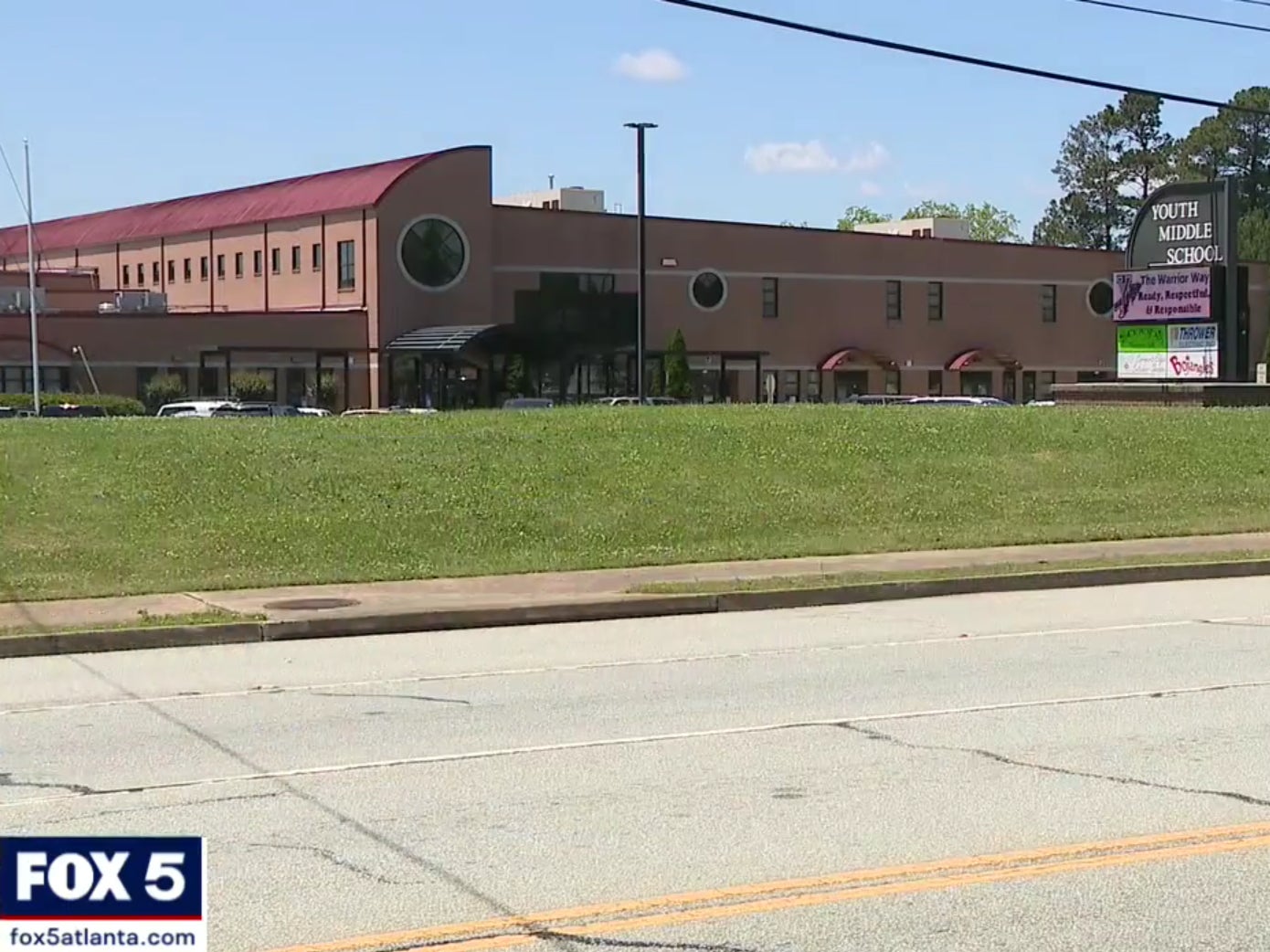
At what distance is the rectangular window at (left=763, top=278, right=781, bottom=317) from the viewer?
6969 centimetres

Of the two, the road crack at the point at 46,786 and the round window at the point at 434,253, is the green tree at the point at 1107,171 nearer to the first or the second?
the round window at the point at 434,253

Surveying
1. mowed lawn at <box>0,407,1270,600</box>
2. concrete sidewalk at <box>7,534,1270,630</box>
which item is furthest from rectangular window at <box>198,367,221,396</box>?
concrete sidewalk at <box>7,534,1270,630</box>

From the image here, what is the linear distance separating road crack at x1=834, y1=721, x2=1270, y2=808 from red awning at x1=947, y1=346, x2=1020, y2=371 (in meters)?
64.9

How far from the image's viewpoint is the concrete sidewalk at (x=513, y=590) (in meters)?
15.9

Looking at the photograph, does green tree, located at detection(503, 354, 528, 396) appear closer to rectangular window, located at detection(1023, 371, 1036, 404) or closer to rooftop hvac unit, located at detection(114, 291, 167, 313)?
rooftop hvac unit, located at detection(114, 291, 167, 313)

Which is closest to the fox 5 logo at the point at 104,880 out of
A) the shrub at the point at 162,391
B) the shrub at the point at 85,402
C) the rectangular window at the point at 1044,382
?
the shrub at the point at 85,402

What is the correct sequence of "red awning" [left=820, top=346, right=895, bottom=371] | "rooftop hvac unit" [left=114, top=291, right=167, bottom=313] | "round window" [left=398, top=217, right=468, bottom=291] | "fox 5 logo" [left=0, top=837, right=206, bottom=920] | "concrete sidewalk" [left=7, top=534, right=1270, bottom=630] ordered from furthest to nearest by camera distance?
"red awning" [left=820, top=346, right=895, bottom=371] < "rooftop hvac unit" [left=114, top=291, right=167, bottom=313] < "round window" [left=398, top=217, right=468, bottom=291] < "concrete sidewalk" [left=7, top=534, right=1270, bottom=630] < "fox 5 logo" [left=0, top=837, right=206, bottom=920]

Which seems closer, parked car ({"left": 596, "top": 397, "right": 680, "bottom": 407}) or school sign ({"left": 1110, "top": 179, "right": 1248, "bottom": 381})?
school sign ({"left": 1110, "top": 179, "right": 1248, "bottom": 381})

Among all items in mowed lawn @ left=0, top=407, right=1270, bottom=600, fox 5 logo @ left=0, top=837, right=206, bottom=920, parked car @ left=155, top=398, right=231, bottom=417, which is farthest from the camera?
parked car @ left=155, top=398, right=231, bottom=417

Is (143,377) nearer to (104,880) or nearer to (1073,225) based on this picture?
(104,880)

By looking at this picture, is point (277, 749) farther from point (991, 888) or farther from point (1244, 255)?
point (1244, 255)

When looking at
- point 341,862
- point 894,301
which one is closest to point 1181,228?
point 894,301

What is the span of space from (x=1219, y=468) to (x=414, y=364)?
126 ft

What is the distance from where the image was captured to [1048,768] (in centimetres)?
881
